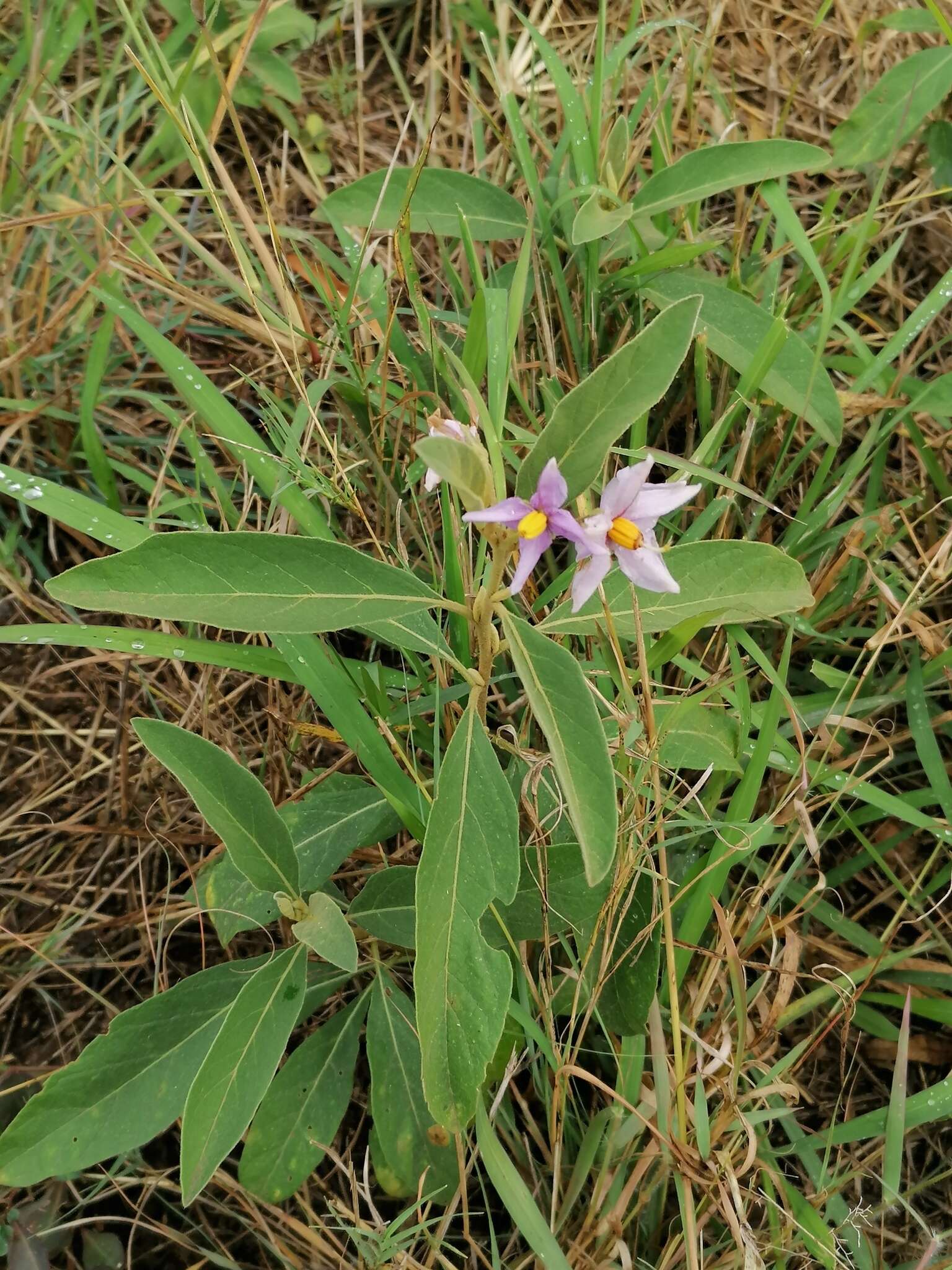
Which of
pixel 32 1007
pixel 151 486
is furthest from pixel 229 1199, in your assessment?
pixel 151 486

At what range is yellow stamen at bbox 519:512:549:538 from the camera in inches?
37.6

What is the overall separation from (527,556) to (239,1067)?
73 cm

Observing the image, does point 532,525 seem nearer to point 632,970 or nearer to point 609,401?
point 609,401

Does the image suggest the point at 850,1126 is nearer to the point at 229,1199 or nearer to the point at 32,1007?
the point at 229,1199

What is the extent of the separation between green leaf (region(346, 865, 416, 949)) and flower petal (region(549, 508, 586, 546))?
23.2 inches

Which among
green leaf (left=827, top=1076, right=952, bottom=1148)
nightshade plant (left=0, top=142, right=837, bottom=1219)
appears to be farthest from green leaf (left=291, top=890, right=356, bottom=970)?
green leaf (left=827, top=1076, right=952, bottom=1148)

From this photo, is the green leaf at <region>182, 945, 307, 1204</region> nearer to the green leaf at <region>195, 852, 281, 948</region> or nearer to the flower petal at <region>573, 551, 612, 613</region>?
the green leaf at <region>195, 852, 281, 948</region>

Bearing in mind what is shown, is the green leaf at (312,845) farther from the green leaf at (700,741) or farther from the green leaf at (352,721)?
the green leaf at (700,741)

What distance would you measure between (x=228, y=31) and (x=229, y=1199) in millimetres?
2195

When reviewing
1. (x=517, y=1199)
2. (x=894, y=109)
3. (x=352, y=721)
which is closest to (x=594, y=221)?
(x=894, y=109)

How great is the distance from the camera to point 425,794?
1.37m

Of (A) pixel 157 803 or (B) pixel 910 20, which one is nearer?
(A) pixel 157 803

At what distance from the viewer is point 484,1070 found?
43.2 inches

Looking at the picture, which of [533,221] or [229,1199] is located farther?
[533,221]
